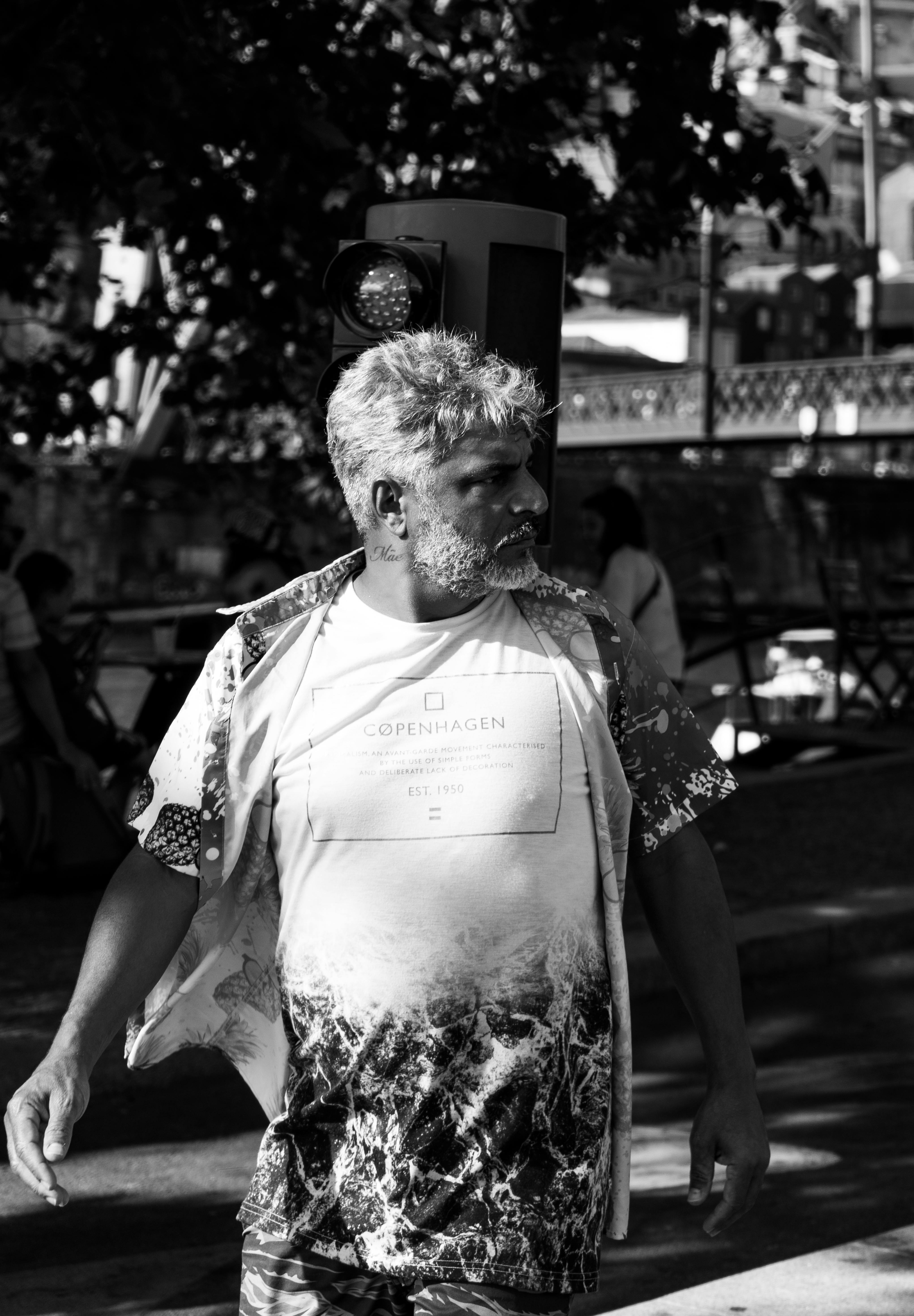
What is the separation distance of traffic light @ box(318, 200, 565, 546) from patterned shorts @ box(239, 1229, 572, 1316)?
237 centimetres

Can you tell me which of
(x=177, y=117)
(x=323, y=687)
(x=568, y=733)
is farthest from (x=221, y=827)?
(x=177, y=117)

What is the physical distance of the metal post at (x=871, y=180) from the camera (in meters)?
38.9

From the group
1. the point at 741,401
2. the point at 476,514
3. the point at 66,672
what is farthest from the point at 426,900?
the point at 741,401

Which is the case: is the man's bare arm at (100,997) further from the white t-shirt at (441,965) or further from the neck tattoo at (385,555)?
the neck tattoo at (385,555)

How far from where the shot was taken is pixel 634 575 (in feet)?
29.2

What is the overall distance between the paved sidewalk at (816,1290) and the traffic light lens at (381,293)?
2296 millimetres

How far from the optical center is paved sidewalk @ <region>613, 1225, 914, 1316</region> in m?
3.86

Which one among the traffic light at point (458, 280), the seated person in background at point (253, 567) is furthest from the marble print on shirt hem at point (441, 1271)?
the seated person in background at point (253, 567)

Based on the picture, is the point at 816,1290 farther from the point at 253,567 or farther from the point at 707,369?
the point at 707,369

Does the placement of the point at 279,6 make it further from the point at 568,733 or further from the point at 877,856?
the point at 568,733

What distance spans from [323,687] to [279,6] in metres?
6.02

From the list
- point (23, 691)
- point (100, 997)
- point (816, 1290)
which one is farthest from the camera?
point (23, 691)

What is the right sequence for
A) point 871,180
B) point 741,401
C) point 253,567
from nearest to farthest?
point 253,567
point 871,180
point 741,401

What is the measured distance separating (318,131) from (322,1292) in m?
5.36
